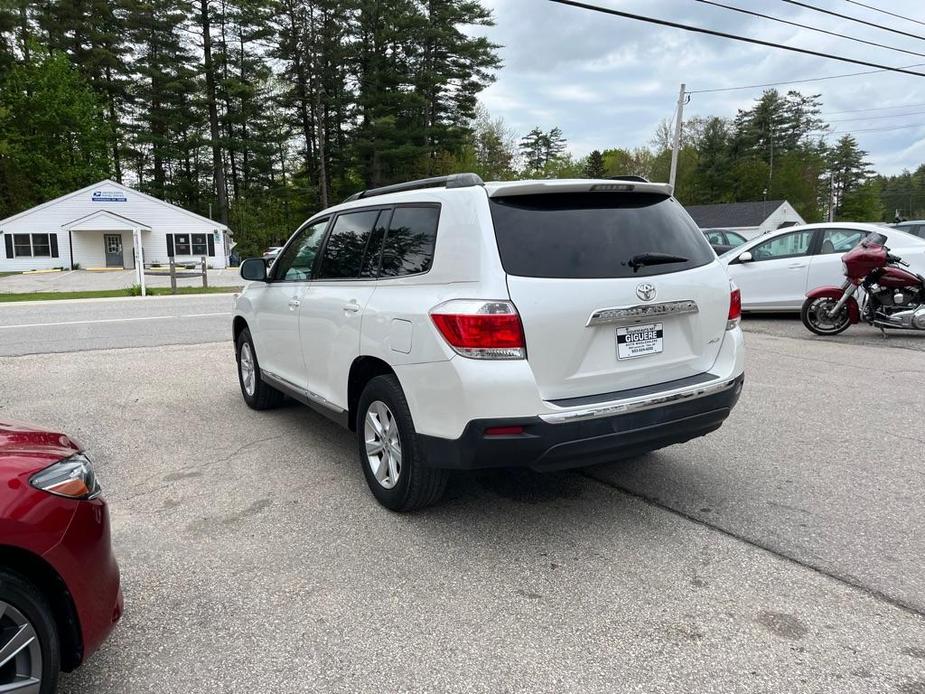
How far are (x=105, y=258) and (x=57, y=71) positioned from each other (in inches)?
681

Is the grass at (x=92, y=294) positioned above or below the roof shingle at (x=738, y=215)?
below

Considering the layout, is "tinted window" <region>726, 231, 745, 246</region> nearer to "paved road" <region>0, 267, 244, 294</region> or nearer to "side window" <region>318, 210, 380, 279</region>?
"side window" <region>318, 210, 380, 279</region>

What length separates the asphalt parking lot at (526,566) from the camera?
2.46 m

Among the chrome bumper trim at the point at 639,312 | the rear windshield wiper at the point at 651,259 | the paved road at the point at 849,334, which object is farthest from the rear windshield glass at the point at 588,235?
the paved road at the point at 849,334

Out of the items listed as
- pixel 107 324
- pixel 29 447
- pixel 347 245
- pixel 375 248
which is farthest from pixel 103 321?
pixel 29 447

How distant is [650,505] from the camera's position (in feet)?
12.9

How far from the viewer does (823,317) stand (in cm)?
995

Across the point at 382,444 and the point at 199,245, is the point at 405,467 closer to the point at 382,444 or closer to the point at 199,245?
the point at 382,444

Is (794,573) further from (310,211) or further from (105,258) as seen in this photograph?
(310,211)

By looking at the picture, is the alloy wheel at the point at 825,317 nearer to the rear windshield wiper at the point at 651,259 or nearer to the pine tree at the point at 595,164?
the rear windshield wiper at the point at 651,259

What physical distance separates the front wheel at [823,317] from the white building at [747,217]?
43.2m

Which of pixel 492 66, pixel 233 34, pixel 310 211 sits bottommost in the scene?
pixel 310 211

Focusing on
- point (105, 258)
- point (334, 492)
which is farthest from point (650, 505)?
point (105, 258)

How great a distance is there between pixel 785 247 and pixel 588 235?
31.8 feet
